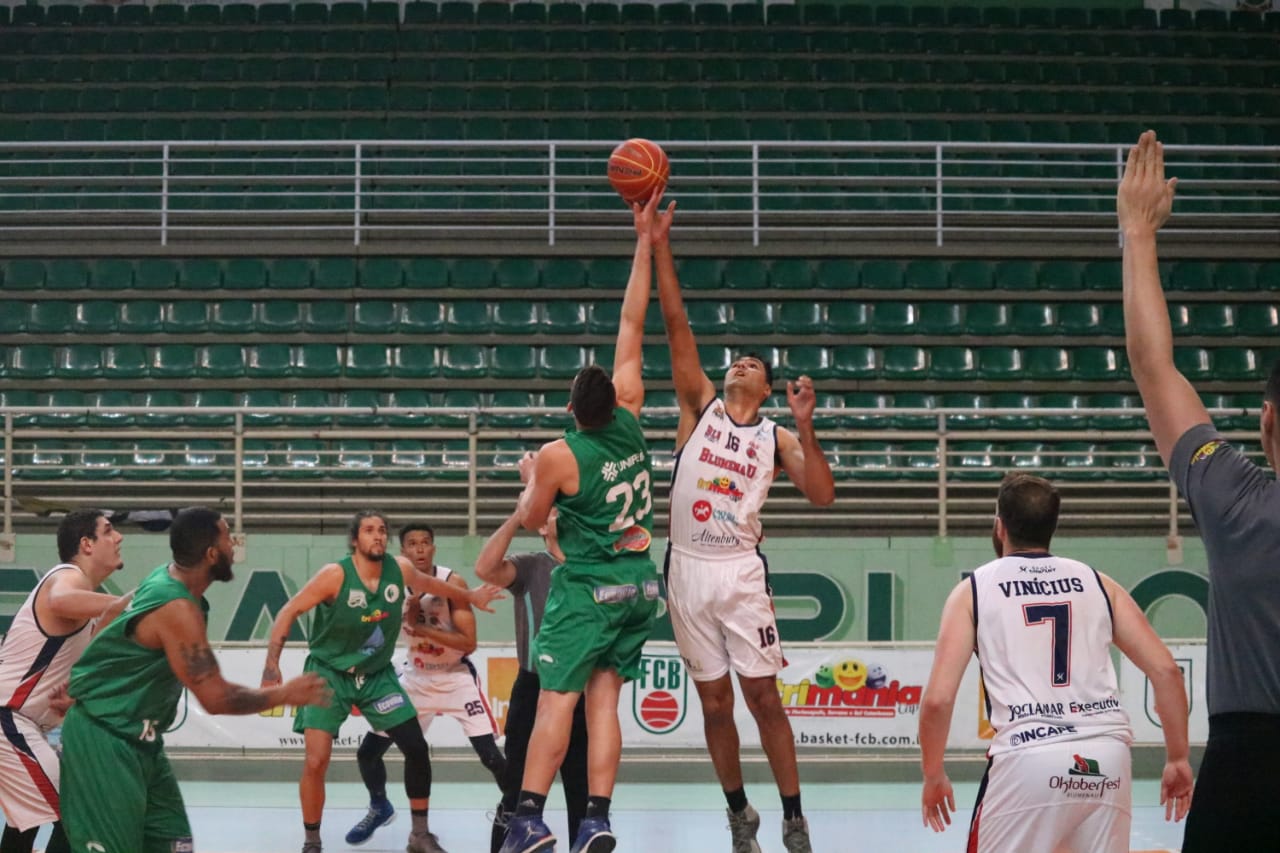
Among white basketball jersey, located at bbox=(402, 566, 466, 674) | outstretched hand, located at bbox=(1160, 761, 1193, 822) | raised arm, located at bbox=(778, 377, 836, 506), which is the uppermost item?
raised arm, located at bbox=(778, 377, 836, 506)

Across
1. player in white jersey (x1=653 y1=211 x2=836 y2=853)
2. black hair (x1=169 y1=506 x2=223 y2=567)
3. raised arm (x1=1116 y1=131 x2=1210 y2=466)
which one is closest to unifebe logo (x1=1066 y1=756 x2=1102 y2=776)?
raised arm (x1=1116 y1=131 x2=1210 y2=466)

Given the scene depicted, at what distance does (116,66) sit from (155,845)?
16.2 m

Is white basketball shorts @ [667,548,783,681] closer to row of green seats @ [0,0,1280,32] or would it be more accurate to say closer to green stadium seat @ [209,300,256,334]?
green stadium seat @ [209,300,256,334]

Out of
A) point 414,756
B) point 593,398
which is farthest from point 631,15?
point 593,398

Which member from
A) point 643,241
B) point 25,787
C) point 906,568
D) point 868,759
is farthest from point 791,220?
point 25,787

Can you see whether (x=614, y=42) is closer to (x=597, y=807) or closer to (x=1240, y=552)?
(x=597, y=807)

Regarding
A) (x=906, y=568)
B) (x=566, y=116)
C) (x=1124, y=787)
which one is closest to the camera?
(x=1124, y=787)

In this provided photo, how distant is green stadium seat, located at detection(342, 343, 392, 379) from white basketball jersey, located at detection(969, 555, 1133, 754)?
1176 centimetres

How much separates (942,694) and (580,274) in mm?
12232

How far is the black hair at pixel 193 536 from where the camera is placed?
491 centimetres

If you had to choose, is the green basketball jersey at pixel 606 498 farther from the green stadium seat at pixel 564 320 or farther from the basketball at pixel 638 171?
the green stadium seat at pixel 564 320

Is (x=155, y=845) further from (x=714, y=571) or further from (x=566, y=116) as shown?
(x=566, y=116)

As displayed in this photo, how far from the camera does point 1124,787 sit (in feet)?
13.9

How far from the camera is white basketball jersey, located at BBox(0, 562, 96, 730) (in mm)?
6000
